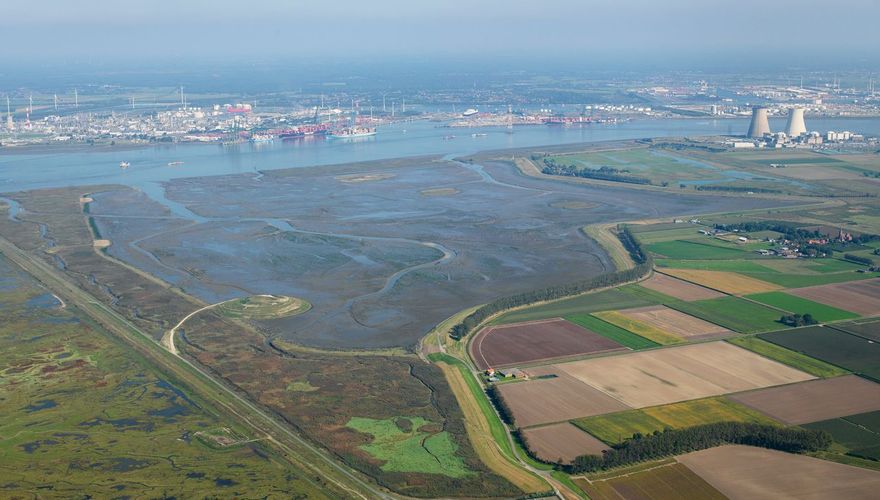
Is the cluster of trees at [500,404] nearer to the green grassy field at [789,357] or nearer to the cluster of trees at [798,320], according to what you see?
the green grassy field at [789,357]

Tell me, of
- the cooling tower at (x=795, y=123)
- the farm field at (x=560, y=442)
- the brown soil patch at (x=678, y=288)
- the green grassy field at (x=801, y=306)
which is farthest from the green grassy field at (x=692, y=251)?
the cooling tower at (x=795, y=123)

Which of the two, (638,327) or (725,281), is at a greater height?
(725,281)

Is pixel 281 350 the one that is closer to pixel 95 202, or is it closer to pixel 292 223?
pixel 292 223

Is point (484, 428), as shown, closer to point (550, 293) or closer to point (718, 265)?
point (550, 293)

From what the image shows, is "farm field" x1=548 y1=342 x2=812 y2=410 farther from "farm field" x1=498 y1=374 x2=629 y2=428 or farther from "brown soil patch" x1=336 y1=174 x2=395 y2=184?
"brown soil patch" x1=336 y1=174 x2=395 y2=184

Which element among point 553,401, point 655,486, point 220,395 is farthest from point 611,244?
point 655,486
